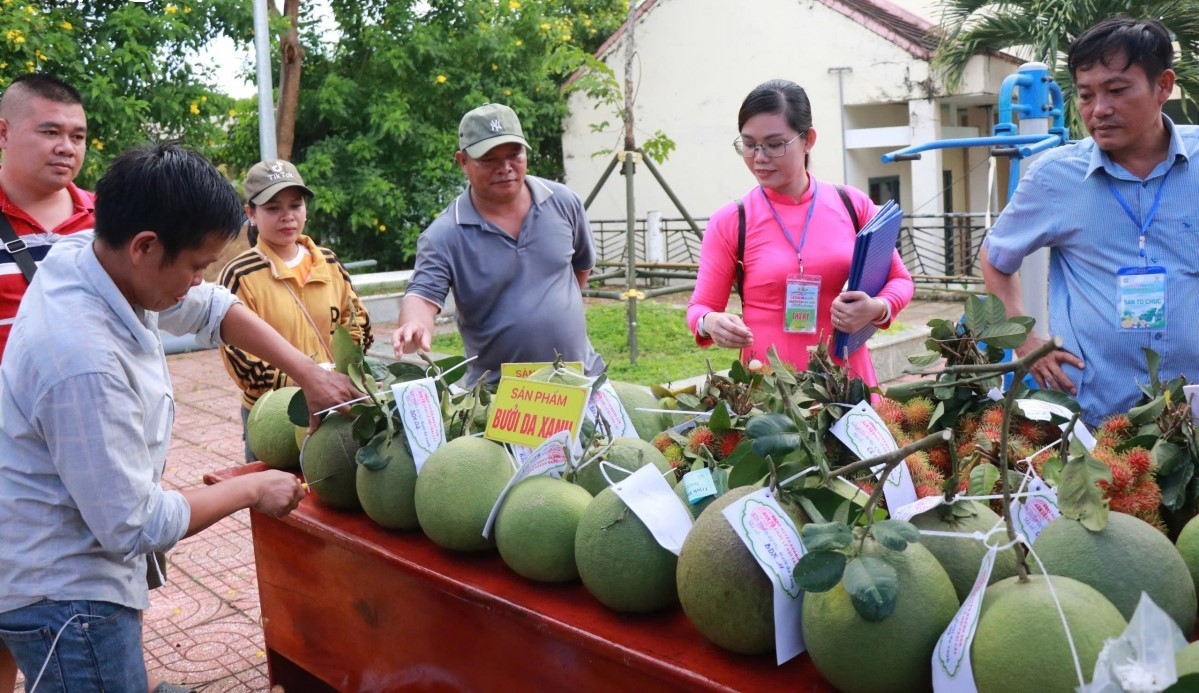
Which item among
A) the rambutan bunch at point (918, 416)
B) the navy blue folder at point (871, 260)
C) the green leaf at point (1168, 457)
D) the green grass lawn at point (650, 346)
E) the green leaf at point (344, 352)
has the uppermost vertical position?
the navy blue folder at point (871, 260)

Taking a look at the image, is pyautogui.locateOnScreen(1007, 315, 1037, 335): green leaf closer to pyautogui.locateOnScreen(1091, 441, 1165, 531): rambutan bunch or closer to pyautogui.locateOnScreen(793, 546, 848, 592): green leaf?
pyautogui.locateOnScreen(1091, 441, 1165, 531): rambutan bunch

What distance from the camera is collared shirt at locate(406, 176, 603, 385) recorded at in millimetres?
3104

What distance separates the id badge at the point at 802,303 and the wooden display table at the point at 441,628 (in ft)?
4.19

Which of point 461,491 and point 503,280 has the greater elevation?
point 503,280

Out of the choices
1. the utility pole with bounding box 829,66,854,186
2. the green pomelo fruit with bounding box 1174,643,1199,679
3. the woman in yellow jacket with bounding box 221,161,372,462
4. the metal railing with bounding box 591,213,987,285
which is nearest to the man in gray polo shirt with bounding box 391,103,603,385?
the woman in yellow jacket with bounding box 221,161,372,462

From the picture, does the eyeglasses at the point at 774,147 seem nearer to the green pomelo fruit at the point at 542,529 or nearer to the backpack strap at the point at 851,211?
the backpack strap at the point at 851,211

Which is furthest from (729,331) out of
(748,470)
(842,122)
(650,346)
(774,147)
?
(842,122)

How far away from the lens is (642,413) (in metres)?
2.23

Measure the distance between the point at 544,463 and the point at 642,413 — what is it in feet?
1.31

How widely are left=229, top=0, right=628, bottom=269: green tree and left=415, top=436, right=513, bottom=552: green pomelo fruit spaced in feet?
35.3

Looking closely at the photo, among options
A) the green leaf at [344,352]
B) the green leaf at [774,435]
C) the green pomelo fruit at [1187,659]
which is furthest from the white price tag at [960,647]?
the green leaf at [344,352]

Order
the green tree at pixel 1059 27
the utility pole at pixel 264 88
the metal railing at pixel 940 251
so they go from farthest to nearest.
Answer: the metal railing at pixel 940 251
the green tree at pixel 1059 27
the utility pole at pixel 264 88

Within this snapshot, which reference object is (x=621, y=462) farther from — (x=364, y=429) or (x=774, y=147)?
(x=774, y=147)

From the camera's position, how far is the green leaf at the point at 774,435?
1498 millimetres
